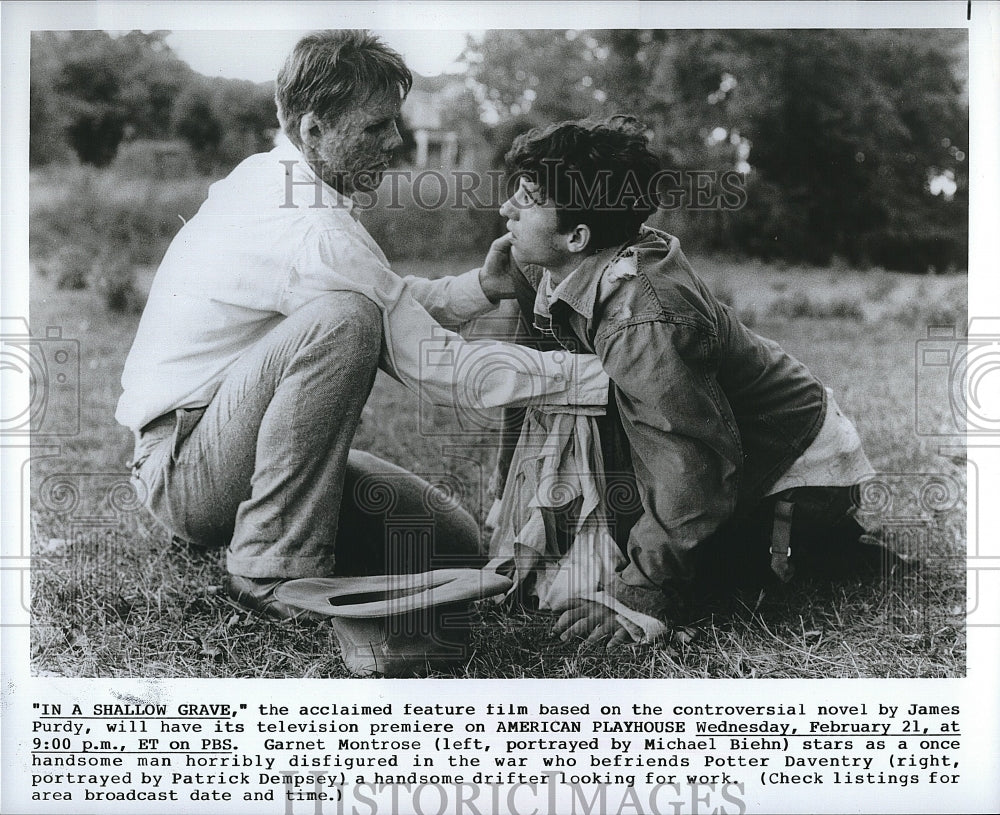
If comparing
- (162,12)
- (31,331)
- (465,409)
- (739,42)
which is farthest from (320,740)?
(739,42)

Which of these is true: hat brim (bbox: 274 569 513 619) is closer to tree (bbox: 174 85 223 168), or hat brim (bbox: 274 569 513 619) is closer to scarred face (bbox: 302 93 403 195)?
scarred face (bbox: 302 93 403 195)

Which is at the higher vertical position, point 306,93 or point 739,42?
point 739,42

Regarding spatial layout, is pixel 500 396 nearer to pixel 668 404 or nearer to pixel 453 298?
pixel 453 298

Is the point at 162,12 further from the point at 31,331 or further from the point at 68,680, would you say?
the point at 68,680

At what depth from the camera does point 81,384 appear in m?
3.01

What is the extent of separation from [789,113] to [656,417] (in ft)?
3.64

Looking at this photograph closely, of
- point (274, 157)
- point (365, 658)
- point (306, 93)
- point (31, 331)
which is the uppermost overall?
point (306, 93)

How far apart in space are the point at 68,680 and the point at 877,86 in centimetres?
322

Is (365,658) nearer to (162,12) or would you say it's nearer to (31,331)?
(31,331)

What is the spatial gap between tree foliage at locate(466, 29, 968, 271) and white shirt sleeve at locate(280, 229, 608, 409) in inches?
22.5

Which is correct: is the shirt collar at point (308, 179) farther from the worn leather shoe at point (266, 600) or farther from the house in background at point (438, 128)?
the worn leather shoe at point (266, 600)

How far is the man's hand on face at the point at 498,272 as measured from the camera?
292cm

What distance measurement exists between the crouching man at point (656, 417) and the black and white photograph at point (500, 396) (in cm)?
1

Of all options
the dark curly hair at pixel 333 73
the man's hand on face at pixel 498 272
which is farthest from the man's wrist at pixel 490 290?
the dark curly hair at pixel 333 73
